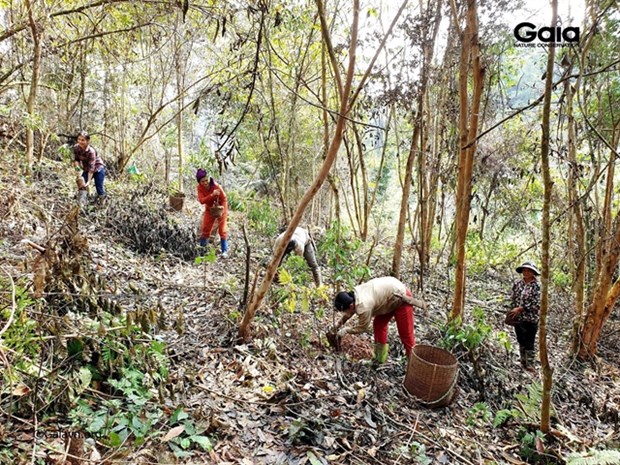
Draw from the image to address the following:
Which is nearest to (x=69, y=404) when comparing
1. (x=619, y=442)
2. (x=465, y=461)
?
(x=465, y=461)

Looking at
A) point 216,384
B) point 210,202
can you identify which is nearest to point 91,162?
A: point 210,202

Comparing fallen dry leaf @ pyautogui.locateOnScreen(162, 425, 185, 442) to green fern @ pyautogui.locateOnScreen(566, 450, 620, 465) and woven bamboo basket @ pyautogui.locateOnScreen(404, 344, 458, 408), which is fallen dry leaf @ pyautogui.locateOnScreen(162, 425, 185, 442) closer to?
woven bamboo basket @ pyautogui.locateOnScreen(404, 344, 458, 408)

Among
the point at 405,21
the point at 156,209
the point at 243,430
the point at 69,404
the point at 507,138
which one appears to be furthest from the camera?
the point at 507,138

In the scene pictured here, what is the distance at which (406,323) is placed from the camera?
460cm

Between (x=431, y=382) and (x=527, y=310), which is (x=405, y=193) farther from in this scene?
(x=431, y=382)

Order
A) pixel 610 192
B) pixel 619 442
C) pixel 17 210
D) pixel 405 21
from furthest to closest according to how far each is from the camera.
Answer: pixel 405 21 < pixel 610 192 < pixel 17 210 < pixel 619 442

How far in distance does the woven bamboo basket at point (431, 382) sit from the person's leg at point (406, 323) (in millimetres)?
601

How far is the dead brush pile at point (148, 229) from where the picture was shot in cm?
624

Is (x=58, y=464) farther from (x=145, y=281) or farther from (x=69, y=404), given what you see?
(x=145, y=281)

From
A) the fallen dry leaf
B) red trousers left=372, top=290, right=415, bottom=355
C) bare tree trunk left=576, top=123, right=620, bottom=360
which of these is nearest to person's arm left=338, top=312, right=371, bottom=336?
red trousers left=372, top=290, right=415, bottom=355

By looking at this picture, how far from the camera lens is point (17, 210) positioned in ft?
16.8

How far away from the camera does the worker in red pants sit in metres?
4.13

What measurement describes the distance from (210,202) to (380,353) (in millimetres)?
3717

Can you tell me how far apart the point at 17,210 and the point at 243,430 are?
439cm
